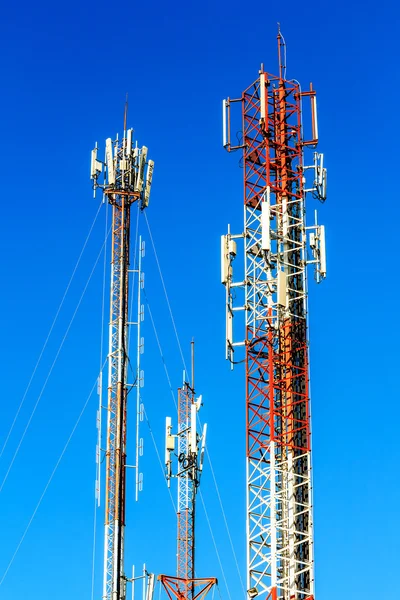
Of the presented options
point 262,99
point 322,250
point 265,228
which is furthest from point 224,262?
point 262,99

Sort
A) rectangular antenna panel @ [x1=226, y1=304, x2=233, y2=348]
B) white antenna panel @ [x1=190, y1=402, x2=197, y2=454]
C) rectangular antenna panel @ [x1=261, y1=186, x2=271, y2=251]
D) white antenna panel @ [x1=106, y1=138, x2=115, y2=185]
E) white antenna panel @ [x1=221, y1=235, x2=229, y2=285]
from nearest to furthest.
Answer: rectangular antenna panel @ [x1=261, y1=186, x2=271, y2=251], rectangular antenna panel @ [x1=226, y1=304, x2=233, y2=348], white antenna panel @ [x1=221, y1=235, x2=229, y2=285], white antenna panel @ [x1=106, y1=138, x2=115, y2=185], white antenna panel @ [x1=190, y1=402, x2=197, y2=454]

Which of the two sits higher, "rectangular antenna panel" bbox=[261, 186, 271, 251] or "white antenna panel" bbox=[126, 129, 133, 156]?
"white antenna panel" bbox=[126, 129, 133, 156]

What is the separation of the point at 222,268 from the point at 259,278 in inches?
95.6

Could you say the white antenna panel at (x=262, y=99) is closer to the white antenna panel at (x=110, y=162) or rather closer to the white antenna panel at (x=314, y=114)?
the white antenna panel at (x=314, y=114)

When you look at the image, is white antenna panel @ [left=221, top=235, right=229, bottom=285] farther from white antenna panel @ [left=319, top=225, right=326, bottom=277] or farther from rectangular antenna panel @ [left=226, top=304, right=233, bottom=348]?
white antenna panel @ [left=319, top=225, right=326, bottom=277]

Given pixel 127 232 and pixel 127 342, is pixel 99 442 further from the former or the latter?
pixel 127 232

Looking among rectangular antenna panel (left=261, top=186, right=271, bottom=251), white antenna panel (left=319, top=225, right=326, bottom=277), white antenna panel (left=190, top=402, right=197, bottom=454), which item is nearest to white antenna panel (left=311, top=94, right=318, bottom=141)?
white antenna panel (left=319, top=225, right=326, bottom=277)

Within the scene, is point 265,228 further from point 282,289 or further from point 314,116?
point 314,116

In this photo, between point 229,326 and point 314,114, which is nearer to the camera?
point 229,326

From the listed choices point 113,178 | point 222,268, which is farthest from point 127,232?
point 222,268

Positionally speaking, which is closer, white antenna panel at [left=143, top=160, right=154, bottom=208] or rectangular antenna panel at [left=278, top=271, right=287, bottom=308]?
rectangular antenna panel at [left=278, top=271, right=287, bottom=308]

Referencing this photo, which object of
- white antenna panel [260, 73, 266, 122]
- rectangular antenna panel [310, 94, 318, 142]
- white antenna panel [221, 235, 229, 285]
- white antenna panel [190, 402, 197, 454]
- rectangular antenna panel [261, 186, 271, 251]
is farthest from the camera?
white antenna panel [190, 402, 197, 454]

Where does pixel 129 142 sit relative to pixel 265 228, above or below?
above

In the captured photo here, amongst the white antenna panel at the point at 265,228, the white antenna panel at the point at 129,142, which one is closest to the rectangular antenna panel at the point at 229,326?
the white antenna panel at the point at 265,228
